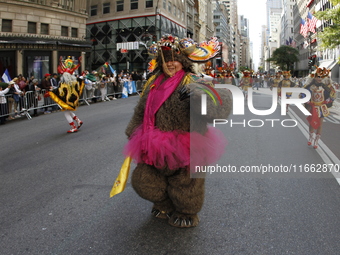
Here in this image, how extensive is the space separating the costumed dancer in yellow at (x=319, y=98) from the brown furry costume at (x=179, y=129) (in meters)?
4.86

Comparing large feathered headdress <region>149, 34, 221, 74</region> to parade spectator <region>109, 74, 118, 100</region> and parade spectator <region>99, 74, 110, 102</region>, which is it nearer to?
parade spectator <region>99, 74, 110, 102</region>

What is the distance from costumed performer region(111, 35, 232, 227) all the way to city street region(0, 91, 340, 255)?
1.38 feet

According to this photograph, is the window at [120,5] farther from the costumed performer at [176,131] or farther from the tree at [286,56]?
the tree at [286,56]

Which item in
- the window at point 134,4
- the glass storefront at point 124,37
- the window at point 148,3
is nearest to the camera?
the glass storefront at point 124,37

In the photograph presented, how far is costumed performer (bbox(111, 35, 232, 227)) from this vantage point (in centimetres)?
330

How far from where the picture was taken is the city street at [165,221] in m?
3.36

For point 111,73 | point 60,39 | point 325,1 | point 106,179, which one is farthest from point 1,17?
point 325,1

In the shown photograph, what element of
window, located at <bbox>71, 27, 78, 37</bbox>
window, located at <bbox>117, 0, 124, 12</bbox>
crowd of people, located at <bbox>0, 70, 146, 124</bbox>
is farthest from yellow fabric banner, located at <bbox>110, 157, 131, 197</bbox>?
window, located at <bbox>117, 0, 124, 12</bbox>

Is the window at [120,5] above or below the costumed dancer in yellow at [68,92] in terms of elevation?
above

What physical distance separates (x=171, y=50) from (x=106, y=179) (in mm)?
2665

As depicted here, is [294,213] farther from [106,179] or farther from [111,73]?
[111,73]

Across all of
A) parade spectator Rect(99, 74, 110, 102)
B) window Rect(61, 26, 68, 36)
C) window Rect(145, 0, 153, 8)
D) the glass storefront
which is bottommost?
parade spectator Rect(99, 74, 110, 102)

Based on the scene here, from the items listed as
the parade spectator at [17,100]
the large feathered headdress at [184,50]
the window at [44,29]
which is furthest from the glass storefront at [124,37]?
the large feathered headdress at [184,50]

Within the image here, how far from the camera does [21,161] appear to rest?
22.8 ft
